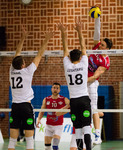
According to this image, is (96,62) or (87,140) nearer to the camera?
(87,140)

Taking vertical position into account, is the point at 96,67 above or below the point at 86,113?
above

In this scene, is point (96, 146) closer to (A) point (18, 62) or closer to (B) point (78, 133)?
(B) point (78, 133)

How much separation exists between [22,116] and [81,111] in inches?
43.4

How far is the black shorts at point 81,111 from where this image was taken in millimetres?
8016

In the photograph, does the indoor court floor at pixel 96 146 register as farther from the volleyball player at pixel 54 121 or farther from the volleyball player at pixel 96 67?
the volleyball player at pixel 96 67

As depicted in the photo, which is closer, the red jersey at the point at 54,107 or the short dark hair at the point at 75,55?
the short dark hair at the point at 75,55

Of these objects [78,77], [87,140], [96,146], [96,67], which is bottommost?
[96,146]

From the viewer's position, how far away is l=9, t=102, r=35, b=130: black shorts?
26.4 feet

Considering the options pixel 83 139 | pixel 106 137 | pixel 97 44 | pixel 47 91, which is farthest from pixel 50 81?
pixel 83 139

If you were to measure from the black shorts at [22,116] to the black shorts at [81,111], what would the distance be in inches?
31.7

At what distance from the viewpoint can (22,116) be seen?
8.05m

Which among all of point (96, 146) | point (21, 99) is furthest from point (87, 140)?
point (96, 146)

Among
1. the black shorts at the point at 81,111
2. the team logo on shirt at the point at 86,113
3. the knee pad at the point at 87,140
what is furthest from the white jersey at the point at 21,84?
the knee pad at the point at 87,140

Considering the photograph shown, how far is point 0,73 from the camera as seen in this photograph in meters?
14.0
